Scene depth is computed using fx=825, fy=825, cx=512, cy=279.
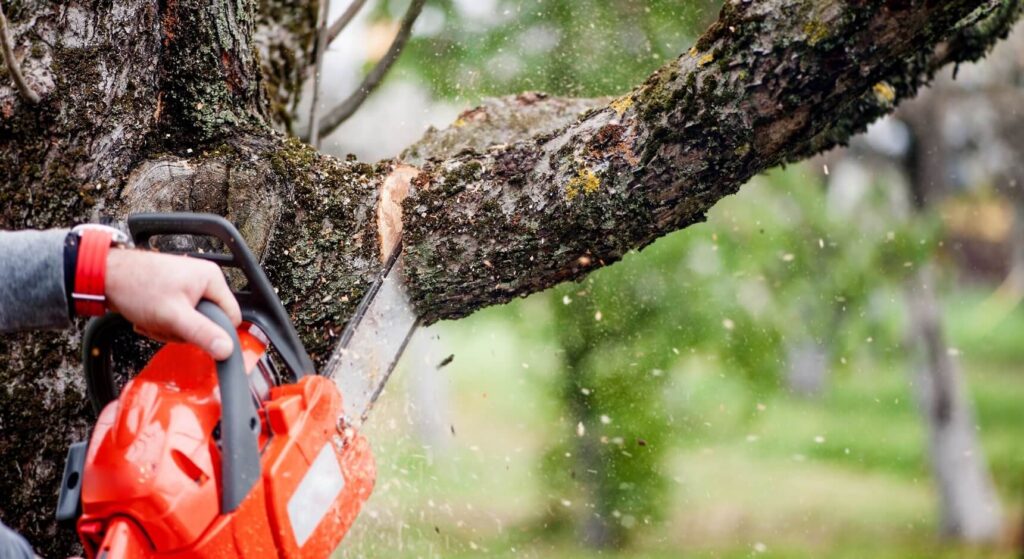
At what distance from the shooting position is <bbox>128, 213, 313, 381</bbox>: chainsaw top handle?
3.94 ft

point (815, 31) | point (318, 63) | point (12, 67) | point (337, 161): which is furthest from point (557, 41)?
point (12, 67)

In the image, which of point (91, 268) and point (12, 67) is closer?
point (91, 268)

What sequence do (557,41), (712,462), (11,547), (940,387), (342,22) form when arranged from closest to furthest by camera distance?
(11,547) < (342,22) < (557,41) < (940,387) < (712,462)

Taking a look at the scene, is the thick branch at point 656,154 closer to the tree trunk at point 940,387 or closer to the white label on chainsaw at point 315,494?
the white label on chainsaw at point 315,494

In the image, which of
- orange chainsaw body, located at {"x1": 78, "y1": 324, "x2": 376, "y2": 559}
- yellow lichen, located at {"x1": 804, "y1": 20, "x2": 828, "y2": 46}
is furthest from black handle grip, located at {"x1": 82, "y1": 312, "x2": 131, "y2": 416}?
yellow lichen, located at {"x1": 804, "y1": 20, "x2": 828, "y2": 46}

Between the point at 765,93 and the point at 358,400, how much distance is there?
0.93 m

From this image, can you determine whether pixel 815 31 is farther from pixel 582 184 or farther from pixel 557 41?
pixel 557 41

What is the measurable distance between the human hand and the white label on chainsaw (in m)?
0.28

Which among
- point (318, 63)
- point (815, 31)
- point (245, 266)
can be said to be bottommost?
point (245, 266)

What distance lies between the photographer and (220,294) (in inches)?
43.6

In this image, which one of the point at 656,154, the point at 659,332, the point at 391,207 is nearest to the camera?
the point at 656,154

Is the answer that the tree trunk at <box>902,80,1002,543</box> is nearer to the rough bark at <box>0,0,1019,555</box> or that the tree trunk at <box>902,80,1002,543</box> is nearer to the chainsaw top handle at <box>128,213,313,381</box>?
the rough bark at <box>0,0,1019,555</box>

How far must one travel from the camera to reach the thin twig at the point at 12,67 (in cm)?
126

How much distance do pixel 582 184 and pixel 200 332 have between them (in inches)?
28.7
